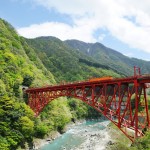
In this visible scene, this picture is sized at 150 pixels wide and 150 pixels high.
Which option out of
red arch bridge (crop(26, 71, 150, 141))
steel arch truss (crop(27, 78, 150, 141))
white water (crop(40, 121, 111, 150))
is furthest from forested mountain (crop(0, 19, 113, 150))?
red arch bridge (crop(26, 71, 150, 141))

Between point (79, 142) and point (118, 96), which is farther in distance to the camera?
point (79, 142)

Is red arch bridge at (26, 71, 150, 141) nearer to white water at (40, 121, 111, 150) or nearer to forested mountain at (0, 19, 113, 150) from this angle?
forested mountain at (0, 19, 113, 150)

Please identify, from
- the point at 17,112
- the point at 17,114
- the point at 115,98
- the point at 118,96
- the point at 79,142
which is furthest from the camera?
the point at 79,142

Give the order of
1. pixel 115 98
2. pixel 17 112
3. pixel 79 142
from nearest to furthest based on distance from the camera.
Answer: pixel 115 98 < pixel 17 112 < pixel 79 142

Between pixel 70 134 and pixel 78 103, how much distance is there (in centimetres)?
4097

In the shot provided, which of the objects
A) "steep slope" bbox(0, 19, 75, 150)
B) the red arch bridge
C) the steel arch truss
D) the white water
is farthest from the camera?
the white water

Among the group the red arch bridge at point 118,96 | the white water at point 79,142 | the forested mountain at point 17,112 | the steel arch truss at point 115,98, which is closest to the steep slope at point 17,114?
the forested mountain at point 17,112

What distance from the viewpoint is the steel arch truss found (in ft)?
112

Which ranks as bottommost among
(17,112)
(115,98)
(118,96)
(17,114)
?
(17,114)

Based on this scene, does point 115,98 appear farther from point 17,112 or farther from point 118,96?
point 17,112

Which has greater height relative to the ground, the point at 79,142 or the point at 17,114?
the point at 17,114

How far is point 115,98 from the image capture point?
1453 inches

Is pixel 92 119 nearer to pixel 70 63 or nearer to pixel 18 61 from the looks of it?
pixel 18 61

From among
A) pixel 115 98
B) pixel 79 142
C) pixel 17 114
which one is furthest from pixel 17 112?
pixel 115 98
